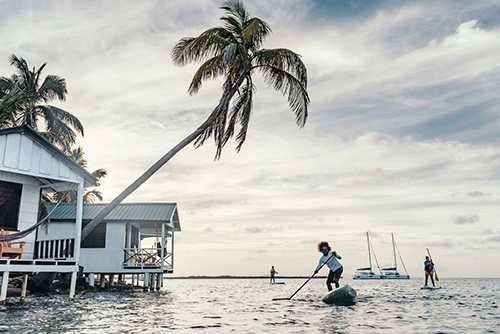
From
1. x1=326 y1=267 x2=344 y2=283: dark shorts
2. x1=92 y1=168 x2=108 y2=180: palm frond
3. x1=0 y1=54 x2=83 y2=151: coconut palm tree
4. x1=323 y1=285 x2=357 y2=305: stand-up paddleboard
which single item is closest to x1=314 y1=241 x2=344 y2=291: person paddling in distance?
x1=326 y1=267 x2=344 y2=283: dark shorts

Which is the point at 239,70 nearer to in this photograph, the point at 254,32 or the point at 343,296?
the point at 254,32

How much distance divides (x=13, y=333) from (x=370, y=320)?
25.9 feet

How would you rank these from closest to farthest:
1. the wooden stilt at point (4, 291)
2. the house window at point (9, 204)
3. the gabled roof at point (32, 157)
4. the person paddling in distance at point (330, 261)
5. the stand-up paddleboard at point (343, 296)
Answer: the wooden stilt at point (4, 291) → the stand-up paddleboard at point (343, 296) → the gabled roof at point (32, 157) → the person paddling in distance at point (330, 261) → the house window at point (9, 204)

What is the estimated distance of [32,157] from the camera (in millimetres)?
14883

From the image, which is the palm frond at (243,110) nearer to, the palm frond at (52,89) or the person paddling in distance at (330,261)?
the person paddling in distance at (330,261)

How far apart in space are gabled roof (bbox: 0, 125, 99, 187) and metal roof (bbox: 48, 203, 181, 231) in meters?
7.95

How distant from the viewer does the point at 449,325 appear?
9922 mm

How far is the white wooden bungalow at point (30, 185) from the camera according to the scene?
14.3 metres

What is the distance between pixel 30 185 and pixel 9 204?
1102 millimetres

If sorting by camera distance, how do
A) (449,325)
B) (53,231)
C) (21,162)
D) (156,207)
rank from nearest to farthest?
1. (449,325)
2. (21,162)
3. (53,231)
4. (156,207)

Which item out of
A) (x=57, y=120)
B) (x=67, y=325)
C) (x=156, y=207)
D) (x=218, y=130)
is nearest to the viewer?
(x=67, y=325)

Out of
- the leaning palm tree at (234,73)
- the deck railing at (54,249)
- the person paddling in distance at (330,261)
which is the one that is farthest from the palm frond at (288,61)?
the deck railing at (54,249)

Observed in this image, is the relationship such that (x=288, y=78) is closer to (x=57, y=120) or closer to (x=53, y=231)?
(x=53, y=231)

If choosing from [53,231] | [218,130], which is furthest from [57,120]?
[218,130]
